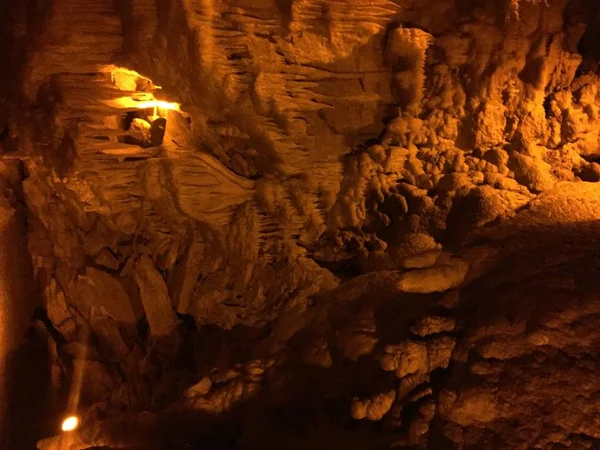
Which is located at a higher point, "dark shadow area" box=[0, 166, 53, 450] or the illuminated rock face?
the illuminated rock face

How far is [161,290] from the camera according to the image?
693 centimetres

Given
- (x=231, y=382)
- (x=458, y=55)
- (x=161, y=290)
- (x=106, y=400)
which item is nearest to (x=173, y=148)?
(x=161, y=290)

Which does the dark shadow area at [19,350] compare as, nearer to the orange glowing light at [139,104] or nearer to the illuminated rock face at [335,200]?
the illuminated rock face at [335,200]

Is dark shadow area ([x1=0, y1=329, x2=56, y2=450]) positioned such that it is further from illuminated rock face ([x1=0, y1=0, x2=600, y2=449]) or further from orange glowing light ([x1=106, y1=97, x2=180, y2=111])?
orange glowing light ([x1=106, y1=97, x2=180, y2=111])

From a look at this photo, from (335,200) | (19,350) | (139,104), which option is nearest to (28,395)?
(19,350)

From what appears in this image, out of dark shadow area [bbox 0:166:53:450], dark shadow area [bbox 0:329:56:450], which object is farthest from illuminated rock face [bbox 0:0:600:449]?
dark shadow area [bbox 0:329:56:450]

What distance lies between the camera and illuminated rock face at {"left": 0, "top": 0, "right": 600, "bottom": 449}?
11.5 feet

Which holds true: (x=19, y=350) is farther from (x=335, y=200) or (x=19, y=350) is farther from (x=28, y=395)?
(x=335, y=200)

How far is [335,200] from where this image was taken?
569cm

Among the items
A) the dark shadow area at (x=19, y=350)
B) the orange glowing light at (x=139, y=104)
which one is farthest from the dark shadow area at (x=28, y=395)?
the orange glowing light at (x=139, y=104)

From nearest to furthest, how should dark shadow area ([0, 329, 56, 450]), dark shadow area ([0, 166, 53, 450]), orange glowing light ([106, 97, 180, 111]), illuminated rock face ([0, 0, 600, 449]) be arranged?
illuminated rock face ([0, 0, 600, 449])
orange glowing light ([106, 97, 180, 111])
dark shadow area ([0, 166, 53, 450])
dark shadow area ([0, 329, 56, 450])

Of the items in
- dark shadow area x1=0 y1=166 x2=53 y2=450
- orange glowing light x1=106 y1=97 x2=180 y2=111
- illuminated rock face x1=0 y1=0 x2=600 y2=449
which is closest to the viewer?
illuminated rock face x1=0 y1=0 x2=600 y2=449

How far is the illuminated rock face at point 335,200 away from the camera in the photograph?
3.49 meters

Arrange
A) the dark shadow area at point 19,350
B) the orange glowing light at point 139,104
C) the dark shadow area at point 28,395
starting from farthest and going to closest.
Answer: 1. the dark shadow area at point 28,395
2. the dark shadow area at point 19,350
3. the orange glowing light at point 139,104
